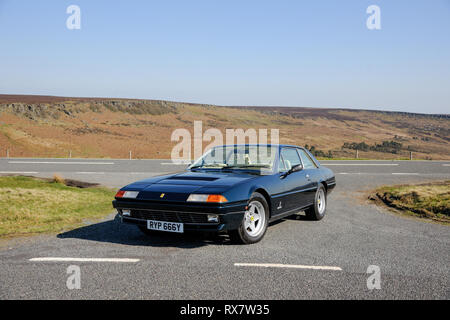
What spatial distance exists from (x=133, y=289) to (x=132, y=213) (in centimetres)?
198

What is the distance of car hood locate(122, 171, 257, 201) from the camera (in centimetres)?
534

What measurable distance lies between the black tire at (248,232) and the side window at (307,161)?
212 centimetres

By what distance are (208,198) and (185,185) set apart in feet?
1.82

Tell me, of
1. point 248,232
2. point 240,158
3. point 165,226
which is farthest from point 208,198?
point 240,158

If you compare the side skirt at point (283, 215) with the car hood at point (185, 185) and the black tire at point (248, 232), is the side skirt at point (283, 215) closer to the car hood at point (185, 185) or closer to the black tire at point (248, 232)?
the black tire at point (248, 232)

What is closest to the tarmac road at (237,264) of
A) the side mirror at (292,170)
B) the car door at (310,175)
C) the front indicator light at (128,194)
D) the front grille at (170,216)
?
the front grille at (170,216)

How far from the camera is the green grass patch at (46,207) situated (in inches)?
270

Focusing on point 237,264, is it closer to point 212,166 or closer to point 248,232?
point 248,232

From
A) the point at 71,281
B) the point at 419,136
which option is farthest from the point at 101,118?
the point at 71,281

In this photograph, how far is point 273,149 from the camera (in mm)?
6930

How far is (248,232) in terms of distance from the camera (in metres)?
5.70

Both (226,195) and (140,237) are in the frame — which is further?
(140,237)
